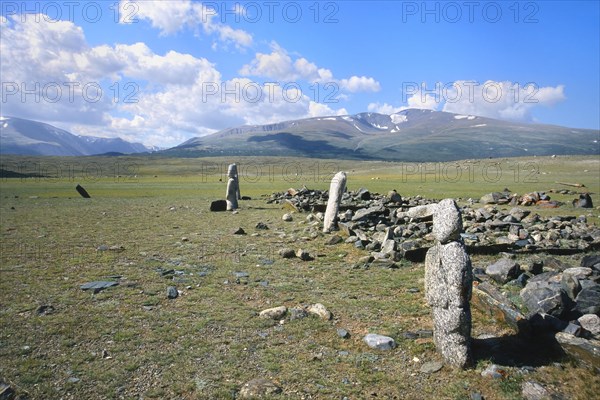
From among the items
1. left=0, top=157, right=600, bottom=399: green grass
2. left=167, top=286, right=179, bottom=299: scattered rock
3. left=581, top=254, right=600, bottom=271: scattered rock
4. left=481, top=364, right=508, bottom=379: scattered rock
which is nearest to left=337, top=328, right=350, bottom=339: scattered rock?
left=0, top=157, right=600, bottom=399: green grass

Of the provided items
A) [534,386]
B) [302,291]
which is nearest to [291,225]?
[302,291]

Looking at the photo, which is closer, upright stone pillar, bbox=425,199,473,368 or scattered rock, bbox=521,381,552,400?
scattered rock, bbox=521,381,552,400

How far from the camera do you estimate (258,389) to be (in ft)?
19.9

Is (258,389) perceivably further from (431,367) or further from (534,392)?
(534,392)

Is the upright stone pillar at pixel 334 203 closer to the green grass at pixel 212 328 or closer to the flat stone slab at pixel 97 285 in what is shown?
the green grass at pixel 212 328

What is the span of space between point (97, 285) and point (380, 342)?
828cm

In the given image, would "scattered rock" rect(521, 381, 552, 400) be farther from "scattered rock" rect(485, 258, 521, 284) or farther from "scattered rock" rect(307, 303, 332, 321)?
"scattered rock" rect(485, 258, 521, 284)

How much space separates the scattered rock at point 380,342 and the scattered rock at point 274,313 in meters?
2.17

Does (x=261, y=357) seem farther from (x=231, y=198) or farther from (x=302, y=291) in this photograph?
(x=231, y=198)

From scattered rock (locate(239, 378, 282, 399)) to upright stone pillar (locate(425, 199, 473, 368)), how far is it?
3052 mm

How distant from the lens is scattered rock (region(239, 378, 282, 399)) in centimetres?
596

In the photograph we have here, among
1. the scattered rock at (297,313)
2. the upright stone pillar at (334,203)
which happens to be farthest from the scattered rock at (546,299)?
the upright stone pillar at (334,203)

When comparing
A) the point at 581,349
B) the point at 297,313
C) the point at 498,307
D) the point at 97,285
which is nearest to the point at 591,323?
the point at 581,349

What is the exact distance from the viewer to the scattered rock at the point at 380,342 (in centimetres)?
748
